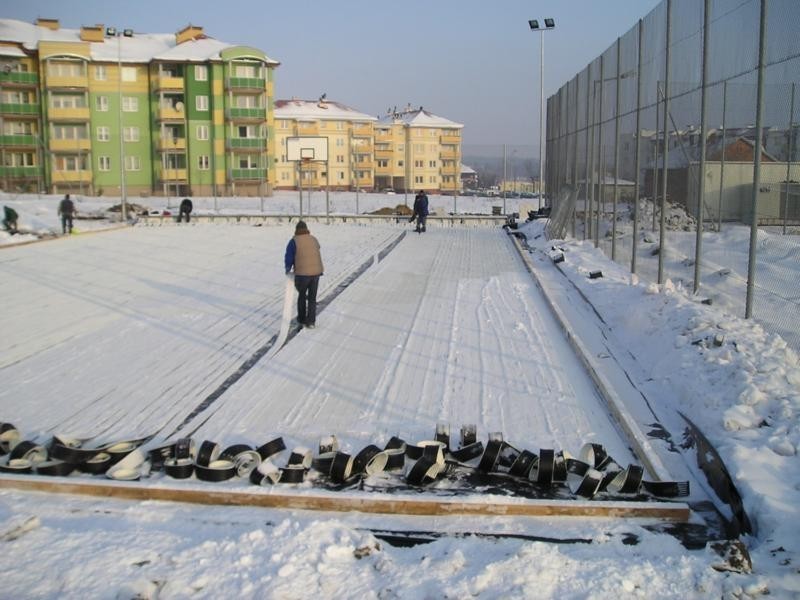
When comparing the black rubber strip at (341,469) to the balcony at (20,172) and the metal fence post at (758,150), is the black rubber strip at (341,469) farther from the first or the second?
the balcony at (20,172)

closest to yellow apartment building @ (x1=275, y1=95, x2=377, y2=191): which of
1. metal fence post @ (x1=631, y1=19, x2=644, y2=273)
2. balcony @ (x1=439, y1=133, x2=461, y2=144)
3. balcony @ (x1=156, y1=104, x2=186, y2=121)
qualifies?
balcony @ (x1=439, y1=133, x2=461, y2=144)

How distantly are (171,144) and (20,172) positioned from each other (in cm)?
1039

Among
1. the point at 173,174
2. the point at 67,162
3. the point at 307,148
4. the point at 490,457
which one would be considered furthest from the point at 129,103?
the point at 490,457

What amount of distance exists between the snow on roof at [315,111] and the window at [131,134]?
18293mm

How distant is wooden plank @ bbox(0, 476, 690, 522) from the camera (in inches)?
212

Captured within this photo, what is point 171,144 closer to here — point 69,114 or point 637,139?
point 69,114

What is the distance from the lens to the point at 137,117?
60938 millimetres

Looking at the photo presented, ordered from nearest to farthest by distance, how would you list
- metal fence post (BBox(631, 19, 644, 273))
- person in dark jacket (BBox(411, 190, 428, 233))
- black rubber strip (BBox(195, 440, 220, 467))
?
black rubber strip (BBox(195, 440, 220, 467))
metal fence post (BBox(631, 19, 644, 273))
person in dark jacket (BBox(411, 190, 428, 233))

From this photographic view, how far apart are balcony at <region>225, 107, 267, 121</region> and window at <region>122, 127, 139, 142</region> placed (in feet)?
21.9

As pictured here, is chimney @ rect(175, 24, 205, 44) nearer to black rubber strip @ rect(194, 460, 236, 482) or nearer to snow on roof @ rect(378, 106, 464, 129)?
snow on roof @ rect(378, 106, 464, 129)

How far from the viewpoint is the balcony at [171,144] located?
59.3 meters

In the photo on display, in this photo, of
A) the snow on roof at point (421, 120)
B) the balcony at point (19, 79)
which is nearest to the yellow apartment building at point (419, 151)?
the snow on roof at point (421, 120)

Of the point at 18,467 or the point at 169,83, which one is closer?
the point at 18,467

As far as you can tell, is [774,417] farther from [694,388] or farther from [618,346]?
[618,346]
